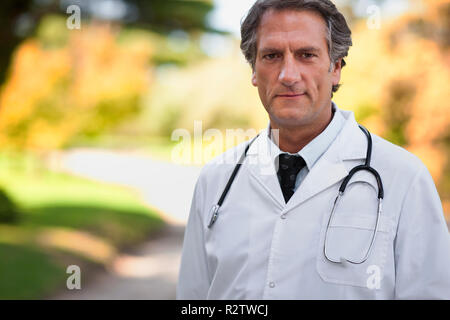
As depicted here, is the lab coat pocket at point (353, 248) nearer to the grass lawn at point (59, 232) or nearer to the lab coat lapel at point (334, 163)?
the lab coat lapel at point (334, 163)

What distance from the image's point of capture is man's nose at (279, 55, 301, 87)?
1.90 m

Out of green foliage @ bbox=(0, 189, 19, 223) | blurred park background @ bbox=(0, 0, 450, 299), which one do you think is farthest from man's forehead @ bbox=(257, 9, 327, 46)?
green foliage @ bbox=(0, 189, 19, 223)

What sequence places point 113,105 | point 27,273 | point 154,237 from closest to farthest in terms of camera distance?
point 27,273 → point 154,237 → point 113,105

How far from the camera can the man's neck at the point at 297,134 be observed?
2.00 meters

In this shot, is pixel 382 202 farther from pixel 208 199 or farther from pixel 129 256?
pixel 129 256

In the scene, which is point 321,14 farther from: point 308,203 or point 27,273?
point 27,273

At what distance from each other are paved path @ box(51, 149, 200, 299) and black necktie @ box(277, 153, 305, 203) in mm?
4928

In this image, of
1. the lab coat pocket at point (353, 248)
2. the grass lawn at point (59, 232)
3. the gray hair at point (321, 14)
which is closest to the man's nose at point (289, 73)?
the gray hair at point (321, 14)

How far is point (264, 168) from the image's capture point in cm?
202

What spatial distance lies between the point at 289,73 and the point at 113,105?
726 inches

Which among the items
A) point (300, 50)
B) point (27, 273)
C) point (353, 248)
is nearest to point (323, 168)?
point (353, 248)

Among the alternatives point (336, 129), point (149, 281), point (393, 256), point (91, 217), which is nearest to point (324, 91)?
point (336, 129)

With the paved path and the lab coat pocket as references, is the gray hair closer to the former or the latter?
the lab coat pocket

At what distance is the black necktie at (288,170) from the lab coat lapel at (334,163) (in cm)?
8
